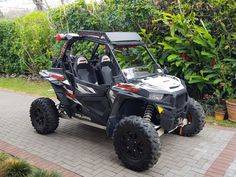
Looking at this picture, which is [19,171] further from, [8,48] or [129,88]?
[8,48]

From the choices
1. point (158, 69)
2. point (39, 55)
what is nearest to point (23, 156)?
point (158, 69)

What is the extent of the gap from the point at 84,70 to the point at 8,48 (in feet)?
31.3

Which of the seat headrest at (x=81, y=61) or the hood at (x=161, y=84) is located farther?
the seat headrest at (x=81, y=61)

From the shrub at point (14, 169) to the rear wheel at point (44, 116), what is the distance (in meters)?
1.89

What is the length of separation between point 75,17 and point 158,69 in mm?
5698

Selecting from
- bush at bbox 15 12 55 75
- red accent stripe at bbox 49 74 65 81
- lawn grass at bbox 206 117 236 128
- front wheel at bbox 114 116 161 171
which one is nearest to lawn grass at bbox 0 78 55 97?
bush at bbox 15 12 55 75

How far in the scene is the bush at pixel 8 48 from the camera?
13.3 m

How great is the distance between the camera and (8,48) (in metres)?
13.7

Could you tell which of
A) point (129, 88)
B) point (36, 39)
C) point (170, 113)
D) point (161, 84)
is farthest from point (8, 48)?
point (170, 113)

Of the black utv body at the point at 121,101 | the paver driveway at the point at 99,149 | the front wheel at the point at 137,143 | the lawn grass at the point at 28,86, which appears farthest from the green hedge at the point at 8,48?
Result: the front wheel at the point at 137,143

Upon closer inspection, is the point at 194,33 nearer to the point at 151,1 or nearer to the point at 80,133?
the point at 151,1

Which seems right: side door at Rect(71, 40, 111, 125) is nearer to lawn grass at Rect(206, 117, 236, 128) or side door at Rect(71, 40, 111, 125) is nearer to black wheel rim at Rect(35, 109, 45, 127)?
black wheel rim at Rect(35, 109, 45, 127)

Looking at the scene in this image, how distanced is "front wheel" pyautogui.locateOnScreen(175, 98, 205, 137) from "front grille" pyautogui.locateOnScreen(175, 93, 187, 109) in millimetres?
642

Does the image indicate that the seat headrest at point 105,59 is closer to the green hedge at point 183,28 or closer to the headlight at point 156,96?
the headlight at point 156,96
